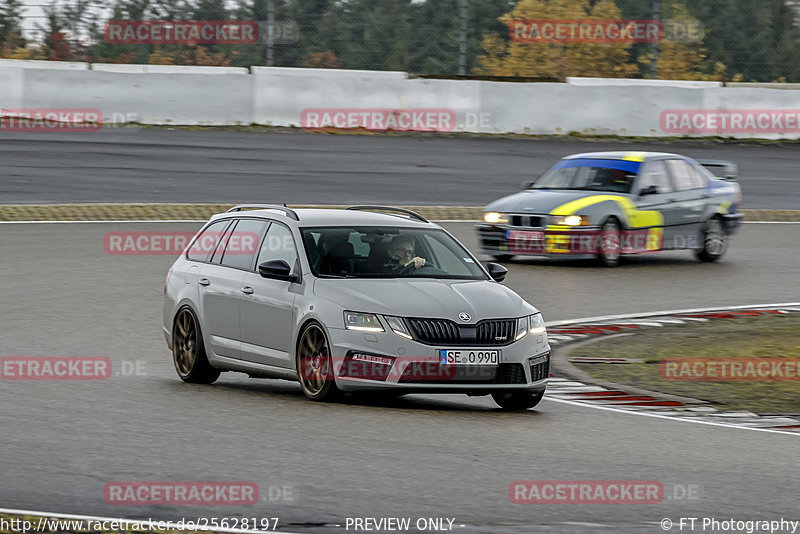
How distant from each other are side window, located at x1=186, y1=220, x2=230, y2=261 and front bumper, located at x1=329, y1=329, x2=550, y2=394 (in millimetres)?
2253

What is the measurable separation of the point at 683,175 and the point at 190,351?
1110 cm

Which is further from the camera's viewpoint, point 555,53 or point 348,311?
point 555,53

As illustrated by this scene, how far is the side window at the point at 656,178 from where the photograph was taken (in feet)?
67.0

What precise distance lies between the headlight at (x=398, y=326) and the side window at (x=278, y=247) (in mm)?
1211

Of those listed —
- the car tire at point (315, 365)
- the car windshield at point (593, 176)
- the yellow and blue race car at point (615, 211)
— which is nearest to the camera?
the car tire at point (315, 365)

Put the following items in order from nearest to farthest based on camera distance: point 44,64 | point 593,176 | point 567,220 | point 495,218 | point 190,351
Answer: point 190,351 < point 567,220 < point 495,218 < point 593,176 < point 44,64

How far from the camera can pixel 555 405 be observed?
35.6ft

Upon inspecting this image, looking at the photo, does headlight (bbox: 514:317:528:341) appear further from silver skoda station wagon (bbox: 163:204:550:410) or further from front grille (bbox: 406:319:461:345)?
front grille (bbox: 406:319:461:345)

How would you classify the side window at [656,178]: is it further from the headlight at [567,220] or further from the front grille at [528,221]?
the front grille at [528,221]

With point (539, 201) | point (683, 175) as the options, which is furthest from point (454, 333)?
point (683, 175)

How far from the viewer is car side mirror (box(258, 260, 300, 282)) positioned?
10.6m

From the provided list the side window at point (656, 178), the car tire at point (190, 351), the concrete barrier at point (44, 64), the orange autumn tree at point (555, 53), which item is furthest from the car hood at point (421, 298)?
the orange autumn tree at point (555, 53)

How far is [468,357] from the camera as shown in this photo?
32.4 feet

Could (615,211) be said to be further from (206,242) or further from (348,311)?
(348,311)
